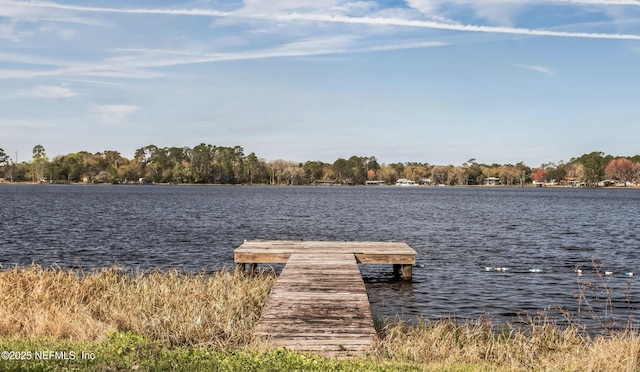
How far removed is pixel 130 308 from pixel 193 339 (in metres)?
2.90

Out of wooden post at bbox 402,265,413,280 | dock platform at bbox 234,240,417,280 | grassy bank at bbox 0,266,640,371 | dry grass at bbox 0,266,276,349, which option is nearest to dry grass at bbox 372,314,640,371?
grassy bank at bbox 0,266,640,371

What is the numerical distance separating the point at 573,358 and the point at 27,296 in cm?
1246

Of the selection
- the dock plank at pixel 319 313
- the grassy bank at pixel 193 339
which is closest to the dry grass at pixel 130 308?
the grassy bank at pixel 193 339

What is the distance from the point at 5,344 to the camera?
9352 millimetres

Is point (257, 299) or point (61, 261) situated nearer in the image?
point (257, 299)

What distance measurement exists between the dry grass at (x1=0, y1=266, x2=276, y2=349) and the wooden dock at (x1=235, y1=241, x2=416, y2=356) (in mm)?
776

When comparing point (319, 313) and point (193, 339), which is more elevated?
point (319, 313)

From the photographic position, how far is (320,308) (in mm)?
11727

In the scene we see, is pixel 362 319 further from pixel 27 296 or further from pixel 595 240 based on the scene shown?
pixel 595 240

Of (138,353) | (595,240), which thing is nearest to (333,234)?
(595,240)

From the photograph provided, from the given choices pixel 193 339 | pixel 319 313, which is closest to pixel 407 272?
pixel 319 313

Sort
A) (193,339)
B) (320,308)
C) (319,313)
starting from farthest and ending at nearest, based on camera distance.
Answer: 1. (320,308)
2. (319,313)
3. (193,339)

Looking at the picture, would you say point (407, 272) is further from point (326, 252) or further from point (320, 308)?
point (320, 308)

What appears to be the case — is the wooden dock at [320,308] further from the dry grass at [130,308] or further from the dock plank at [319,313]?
the dry grass at [130,308]
